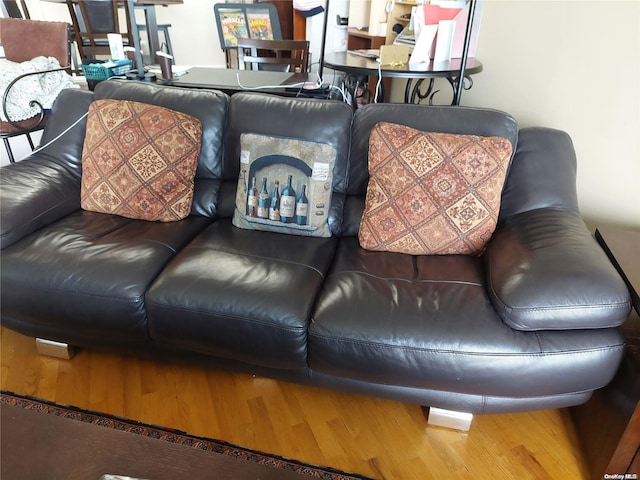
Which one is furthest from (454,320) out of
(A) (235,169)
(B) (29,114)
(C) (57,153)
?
(B) (29,114)

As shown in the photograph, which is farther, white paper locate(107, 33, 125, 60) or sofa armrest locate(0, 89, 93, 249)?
white paper locate(107, 33, 125, 60)

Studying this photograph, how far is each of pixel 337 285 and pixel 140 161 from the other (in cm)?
90

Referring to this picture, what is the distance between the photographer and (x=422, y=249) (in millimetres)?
1506

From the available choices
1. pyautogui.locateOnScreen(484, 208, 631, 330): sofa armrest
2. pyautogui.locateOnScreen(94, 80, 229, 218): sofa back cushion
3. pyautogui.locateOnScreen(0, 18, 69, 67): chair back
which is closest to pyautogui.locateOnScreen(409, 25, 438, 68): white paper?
pyautogui.locateOnScreen(94, 80, 229, 218): sofa back cushion

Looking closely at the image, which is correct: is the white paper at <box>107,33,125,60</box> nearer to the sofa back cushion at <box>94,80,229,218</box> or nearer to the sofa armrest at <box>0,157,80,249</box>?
the sofa back cushion at <box>94,80,229,218</box>

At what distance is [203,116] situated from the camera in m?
1.76

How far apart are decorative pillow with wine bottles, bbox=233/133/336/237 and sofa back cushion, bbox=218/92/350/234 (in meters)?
0.07

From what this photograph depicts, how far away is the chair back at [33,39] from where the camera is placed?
9.07 feet

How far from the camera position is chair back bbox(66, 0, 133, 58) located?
408cm

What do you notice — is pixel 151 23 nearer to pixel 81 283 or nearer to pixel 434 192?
pixel 81 283

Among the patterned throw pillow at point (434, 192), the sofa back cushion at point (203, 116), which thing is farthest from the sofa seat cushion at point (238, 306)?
the sofa back cushion at point (203, 116)

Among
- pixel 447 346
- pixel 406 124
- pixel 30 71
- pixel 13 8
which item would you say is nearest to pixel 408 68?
pixel 406 124

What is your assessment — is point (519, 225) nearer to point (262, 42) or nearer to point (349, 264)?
point (349, 264)

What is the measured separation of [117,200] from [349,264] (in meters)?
0.92
